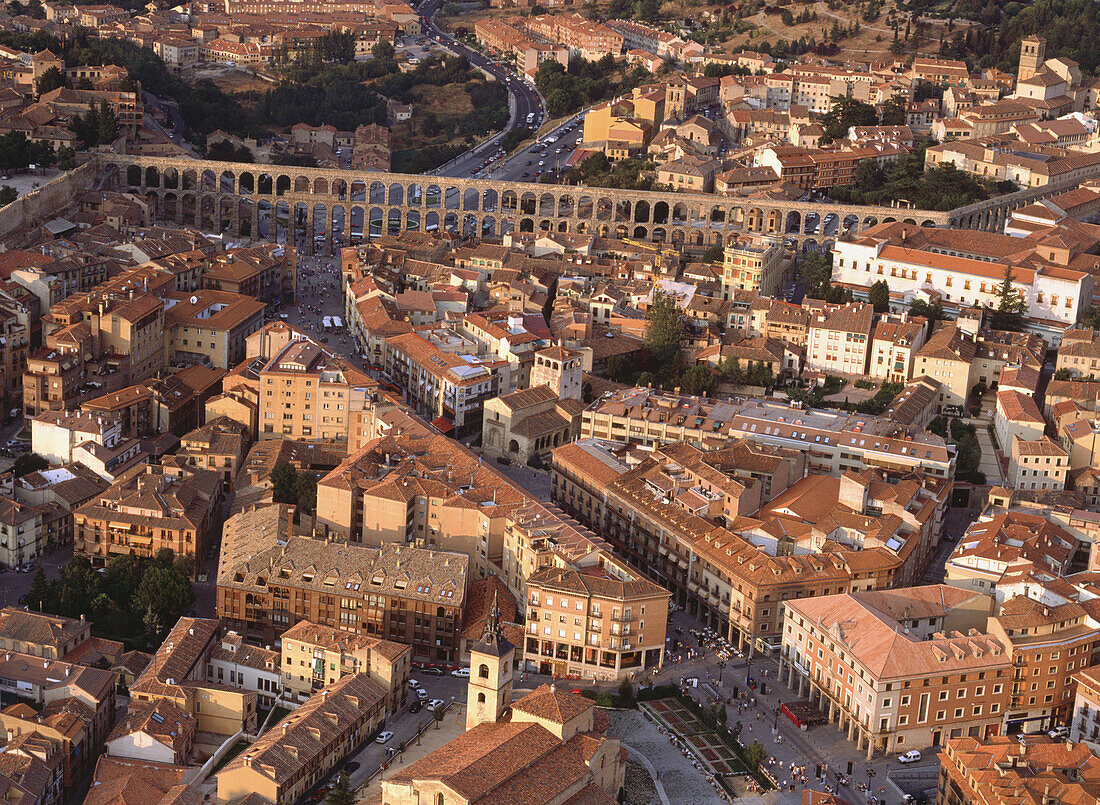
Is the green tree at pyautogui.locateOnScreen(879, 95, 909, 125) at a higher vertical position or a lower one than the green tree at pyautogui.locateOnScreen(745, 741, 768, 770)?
higher

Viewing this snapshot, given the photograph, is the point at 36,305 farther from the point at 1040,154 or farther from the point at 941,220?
the point at 1040,154

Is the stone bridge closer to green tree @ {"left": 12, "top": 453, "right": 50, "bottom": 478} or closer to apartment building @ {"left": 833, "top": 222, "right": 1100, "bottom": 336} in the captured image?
apartment building @ {"left": 833, "top": 222, "right": 1100, "bottom": 336}

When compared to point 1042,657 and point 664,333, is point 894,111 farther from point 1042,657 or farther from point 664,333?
point 1042,657

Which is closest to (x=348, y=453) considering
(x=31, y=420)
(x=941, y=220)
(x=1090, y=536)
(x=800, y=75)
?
(x=31, y=420)

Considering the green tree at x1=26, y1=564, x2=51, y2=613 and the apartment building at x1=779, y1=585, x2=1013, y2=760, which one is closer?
the apartment building at x1=779, y1=585, x2=1013, y2=760

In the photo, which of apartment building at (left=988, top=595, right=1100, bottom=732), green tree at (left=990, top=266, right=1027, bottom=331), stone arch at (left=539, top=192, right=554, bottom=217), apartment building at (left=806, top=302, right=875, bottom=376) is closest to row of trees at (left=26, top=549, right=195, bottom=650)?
apartment building at (left=988, top=595, right=1100, bottom=732)

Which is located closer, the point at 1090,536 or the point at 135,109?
the point at 1090,536
